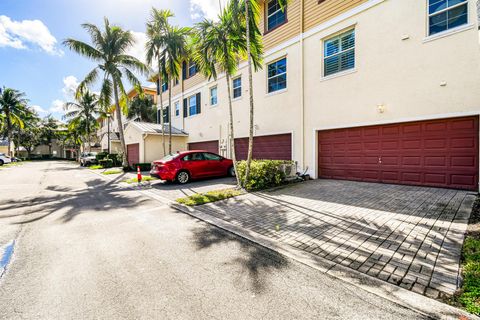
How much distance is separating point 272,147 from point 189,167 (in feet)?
14.6

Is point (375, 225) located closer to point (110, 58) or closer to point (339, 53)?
point (339, 53)

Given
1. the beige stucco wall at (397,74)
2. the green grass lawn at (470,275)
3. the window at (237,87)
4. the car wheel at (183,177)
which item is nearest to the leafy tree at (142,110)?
the window at (237,87)

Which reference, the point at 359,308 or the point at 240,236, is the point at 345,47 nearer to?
the point at 240,236

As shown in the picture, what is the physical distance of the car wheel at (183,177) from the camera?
34.3 feet

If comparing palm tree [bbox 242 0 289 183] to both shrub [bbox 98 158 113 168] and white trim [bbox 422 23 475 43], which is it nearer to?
white trim [bbox 422 23 475 43]

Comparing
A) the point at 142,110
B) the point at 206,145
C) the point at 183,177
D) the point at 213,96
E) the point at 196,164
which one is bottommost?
the point at 183,177

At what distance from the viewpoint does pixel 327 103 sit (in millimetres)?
9617

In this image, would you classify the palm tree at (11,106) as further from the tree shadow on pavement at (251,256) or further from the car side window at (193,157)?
the tree shadow on pavement at (251,256)

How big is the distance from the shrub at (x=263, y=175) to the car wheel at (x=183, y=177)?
119 inches

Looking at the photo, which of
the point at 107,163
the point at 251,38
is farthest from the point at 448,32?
the point at 107,163

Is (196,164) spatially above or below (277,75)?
below

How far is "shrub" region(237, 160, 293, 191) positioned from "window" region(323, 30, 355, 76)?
15.4 feet

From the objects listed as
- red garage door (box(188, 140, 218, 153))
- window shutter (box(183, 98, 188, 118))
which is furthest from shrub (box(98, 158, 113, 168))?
window shutter (box(183, 98, 188, 118))

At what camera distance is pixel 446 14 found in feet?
22.7
